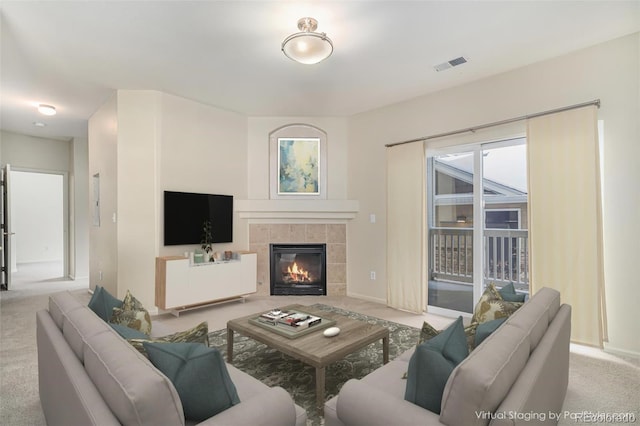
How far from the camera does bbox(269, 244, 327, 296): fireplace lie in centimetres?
517

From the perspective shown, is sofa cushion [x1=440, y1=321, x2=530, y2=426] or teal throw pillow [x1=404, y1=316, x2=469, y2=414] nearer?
sofa cushion [x1=440, y1=321, x2=530, y2=426]

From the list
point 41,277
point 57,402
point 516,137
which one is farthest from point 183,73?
point 41,277

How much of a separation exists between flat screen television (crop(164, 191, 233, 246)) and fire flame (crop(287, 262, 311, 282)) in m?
1.07

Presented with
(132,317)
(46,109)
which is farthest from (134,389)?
(46,109)

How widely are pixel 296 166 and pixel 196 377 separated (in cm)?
425

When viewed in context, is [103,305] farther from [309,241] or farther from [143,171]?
[309,241]

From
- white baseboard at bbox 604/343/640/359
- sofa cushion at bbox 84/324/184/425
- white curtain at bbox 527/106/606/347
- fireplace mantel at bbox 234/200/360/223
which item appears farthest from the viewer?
fireplace mantel at bbox 234/200/360/223

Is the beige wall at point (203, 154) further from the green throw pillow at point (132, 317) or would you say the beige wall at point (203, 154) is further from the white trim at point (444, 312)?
the white trim at point (444, 312)

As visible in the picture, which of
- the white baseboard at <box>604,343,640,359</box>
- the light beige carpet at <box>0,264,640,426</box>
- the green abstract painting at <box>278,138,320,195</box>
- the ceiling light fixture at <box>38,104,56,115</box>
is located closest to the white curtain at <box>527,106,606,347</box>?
the white baseboard at <box>604,343,640,359</box>

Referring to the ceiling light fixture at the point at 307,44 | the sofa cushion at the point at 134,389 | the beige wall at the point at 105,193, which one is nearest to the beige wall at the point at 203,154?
the beige wall at the point at 105,193

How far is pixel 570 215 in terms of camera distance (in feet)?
10.1

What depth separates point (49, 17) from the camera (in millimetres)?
2607

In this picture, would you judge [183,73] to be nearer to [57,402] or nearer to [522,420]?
[57,402]

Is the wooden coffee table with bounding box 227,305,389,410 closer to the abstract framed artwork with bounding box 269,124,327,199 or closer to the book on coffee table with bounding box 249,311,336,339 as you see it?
the book on coffee table with bounding box 249,311,336,339
